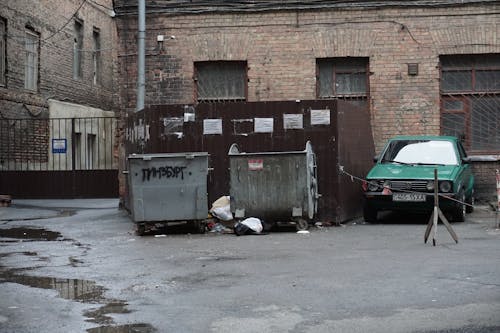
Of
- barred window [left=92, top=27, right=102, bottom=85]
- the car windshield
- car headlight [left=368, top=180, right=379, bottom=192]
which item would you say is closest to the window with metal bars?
the car windshield

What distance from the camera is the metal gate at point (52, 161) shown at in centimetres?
2166

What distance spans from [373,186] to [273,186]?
2001mm

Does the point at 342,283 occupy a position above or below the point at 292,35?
below

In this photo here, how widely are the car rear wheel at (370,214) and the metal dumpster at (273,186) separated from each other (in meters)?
1.52

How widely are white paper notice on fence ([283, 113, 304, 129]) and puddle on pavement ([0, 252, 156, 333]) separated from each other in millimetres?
6013

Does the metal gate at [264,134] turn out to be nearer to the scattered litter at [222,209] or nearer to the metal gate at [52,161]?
the scattered litter at [222,209]

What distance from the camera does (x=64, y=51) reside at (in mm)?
25797

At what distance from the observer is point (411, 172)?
13242mm

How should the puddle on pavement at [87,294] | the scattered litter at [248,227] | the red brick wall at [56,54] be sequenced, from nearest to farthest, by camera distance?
the puddle on pavement at [87,294], the scattered litter at [248,227], the red brick wall at [56,54]

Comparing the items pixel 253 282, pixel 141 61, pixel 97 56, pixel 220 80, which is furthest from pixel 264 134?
pixel 97 56

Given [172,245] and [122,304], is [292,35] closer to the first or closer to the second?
[172,245]

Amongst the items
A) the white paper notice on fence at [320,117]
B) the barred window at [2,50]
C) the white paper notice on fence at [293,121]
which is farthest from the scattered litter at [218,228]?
the barred window at [2,50]

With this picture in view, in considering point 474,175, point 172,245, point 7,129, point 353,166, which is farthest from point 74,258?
point 7,129

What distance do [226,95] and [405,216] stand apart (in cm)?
501
